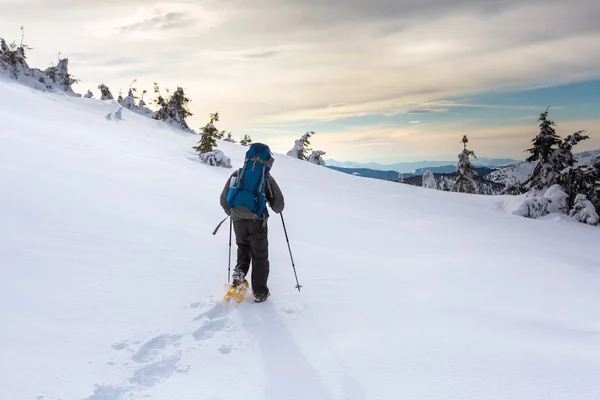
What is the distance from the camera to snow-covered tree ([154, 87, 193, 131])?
4950 cm

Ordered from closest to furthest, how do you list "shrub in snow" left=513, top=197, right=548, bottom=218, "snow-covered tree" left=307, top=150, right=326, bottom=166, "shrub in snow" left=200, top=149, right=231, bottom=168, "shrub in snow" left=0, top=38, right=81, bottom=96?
"shrub in snow" left=513, top=197, right=548, bottom=218 < "shrub in snow" left=200, top=149, right=231, bottom=168 < "shrub in snow" left=0, top=38, right=81, bottom=96 < "snow-covered tree" left=307, top=150, right=326, bottom=166

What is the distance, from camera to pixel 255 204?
5.04 meters

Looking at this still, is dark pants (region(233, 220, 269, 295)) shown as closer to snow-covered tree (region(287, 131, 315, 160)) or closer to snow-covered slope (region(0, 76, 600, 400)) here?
snow-covered slope (region(0, 76, 600, 400))

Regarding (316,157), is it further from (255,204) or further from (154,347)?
(154,347)

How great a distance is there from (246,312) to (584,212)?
845 inches

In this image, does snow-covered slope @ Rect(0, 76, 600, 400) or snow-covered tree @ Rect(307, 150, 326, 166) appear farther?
snow-covered tree @ Rect(307, 150, 326, 166)

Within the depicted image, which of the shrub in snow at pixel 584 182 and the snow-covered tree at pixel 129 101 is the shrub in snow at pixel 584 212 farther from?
the snow-covered tree at pixel 129 101

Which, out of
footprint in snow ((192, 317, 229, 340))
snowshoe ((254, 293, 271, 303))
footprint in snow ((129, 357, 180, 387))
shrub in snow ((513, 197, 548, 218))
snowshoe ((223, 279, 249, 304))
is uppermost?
shrub in snow ((513, 197, 548, 218))

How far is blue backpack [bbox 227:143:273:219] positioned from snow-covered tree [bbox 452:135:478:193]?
42.5 metres

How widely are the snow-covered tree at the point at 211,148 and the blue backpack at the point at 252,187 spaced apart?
1674 centimetres

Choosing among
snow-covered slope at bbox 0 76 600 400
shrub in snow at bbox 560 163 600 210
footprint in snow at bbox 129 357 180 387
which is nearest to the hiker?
snow-covered slope at bbox 0 76 600 400

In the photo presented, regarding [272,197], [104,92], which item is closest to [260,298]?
[272,197]

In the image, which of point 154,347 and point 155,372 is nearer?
point 155,372

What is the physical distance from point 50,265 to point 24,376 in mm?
1939
